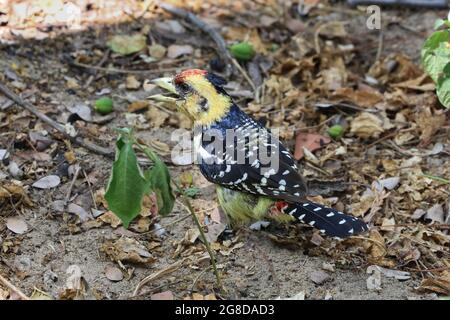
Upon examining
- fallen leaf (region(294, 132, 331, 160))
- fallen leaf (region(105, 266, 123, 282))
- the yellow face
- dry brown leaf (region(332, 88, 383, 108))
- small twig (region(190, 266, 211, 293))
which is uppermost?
the yellow face

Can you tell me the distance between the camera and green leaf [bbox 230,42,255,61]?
250 inches

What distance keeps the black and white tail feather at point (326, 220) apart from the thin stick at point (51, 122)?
1.45 m

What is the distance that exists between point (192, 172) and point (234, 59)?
142 centimetres

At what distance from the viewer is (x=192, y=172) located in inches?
215

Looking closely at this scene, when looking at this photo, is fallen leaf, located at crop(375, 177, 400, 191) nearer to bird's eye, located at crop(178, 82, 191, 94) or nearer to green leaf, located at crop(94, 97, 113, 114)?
bird's eye, located at crop(178, 82, 191, 94)

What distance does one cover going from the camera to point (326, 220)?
15.0 feet

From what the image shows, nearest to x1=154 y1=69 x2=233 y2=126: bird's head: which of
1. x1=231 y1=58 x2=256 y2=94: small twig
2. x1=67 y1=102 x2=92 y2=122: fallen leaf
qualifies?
x1=67 y1=102 x2=92 y2=122: fallen leaf

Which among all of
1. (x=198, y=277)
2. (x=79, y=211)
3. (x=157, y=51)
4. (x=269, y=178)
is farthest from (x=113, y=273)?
(x=157, y=51)

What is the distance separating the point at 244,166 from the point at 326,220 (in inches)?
23.9

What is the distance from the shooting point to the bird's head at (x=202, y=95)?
5.07 m

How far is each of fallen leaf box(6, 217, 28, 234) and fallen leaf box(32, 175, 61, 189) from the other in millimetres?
366

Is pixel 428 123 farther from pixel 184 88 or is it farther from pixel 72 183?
pixel 72 183

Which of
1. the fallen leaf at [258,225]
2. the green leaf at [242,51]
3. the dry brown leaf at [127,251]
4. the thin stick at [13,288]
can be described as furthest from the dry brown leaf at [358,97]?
the thin stick at [13,288]
